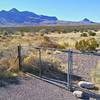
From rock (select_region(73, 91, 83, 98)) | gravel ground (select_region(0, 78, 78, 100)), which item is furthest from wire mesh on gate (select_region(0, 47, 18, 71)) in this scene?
rock (select_region(73, 91, 83, 98))

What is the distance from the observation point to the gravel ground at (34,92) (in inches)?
441

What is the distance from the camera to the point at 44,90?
12.3 meters

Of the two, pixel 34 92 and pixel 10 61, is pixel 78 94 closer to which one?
pixel 34 92

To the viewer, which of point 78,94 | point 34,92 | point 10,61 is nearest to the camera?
point 78,94

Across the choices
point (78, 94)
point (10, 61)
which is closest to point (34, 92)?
point (78, 94)

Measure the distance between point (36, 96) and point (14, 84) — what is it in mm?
2115

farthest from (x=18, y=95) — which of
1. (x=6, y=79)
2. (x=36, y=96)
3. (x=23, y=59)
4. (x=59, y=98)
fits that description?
(x=23, y=59)

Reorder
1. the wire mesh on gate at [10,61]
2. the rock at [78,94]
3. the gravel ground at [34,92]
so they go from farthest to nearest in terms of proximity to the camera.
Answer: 1. the wire mesh on gate at [10,61]
2. the rock at [78,94]
3. the gravel ground at [34,92]

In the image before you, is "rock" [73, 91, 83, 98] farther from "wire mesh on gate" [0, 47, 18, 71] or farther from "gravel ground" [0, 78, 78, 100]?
"wire mesh on gate" [0, 47, 18, 71]

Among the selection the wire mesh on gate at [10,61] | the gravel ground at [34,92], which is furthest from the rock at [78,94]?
the wire mesh on gate at [10,61]

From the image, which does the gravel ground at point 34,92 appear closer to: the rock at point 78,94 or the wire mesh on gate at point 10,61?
the rock at point 78,94

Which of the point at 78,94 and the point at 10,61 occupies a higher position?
the point at 10,61

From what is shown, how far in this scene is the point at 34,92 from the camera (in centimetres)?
1196

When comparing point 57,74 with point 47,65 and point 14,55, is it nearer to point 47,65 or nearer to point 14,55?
point 47,65
